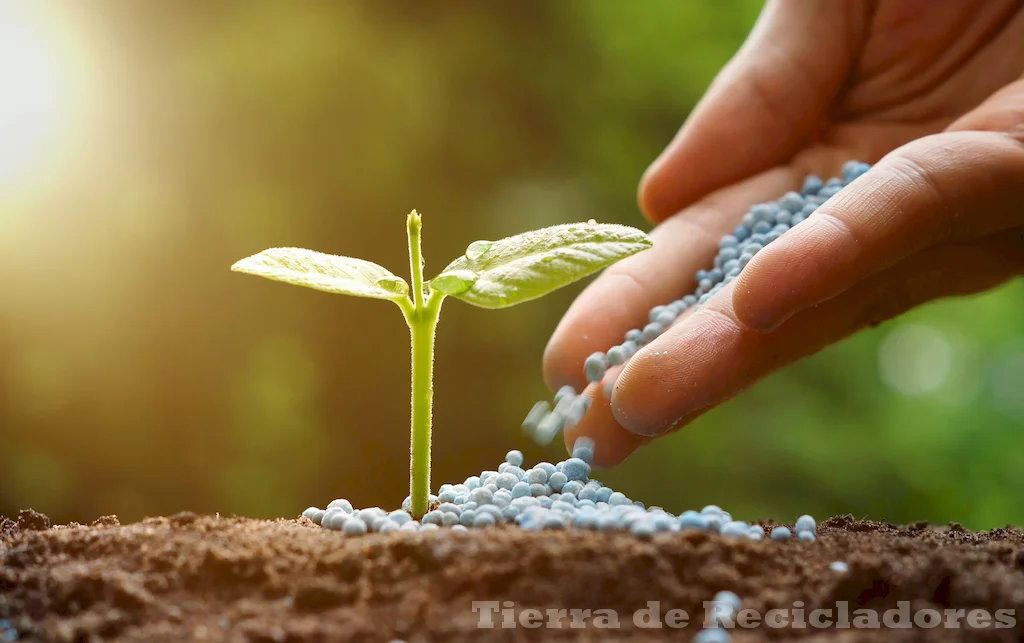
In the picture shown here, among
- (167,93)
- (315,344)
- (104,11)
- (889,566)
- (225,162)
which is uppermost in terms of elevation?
(104,11)

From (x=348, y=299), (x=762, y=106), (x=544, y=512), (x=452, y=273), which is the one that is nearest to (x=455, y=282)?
(x=452, y=273)

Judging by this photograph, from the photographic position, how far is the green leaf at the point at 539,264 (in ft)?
2.64

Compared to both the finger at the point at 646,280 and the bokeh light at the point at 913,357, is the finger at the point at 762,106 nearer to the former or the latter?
the finger at the point at 646,280

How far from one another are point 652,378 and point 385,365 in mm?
1456

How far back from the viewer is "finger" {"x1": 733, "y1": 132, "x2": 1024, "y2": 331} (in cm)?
92

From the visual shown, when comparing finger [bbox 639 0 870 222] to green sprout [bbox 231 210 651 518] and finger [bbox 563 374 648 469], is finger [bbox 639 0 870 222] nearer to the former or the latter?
finger [bbox 563 374 648 469]

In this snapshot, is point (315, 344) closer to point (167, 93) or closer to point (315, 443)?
point (315, 443)

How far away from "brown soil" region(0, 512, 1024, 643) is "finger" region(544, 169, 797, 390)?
1.70ft

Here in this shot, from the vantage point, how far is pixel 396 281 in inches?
33.7

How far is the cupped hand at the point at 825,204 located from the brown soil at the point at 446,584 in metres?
0.32

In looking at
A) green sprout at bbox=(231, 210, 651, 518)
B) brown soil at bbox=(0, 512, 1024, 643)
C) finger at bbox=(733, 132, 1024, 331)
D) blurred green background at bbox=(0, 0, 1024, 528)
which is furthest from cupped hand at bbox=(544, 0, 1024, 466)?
blurred green background at bbox=(0, 0, 1024, 528)

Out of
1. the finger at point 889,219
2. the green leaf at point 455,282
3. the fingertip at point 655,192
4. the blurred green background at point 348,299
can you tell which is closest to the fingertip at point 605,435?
the finger at point 889,219

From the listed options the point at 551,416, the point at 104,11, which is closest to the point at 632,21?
the point at 104,11

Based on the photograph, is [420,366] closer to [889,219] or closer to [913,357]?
[889,219]
